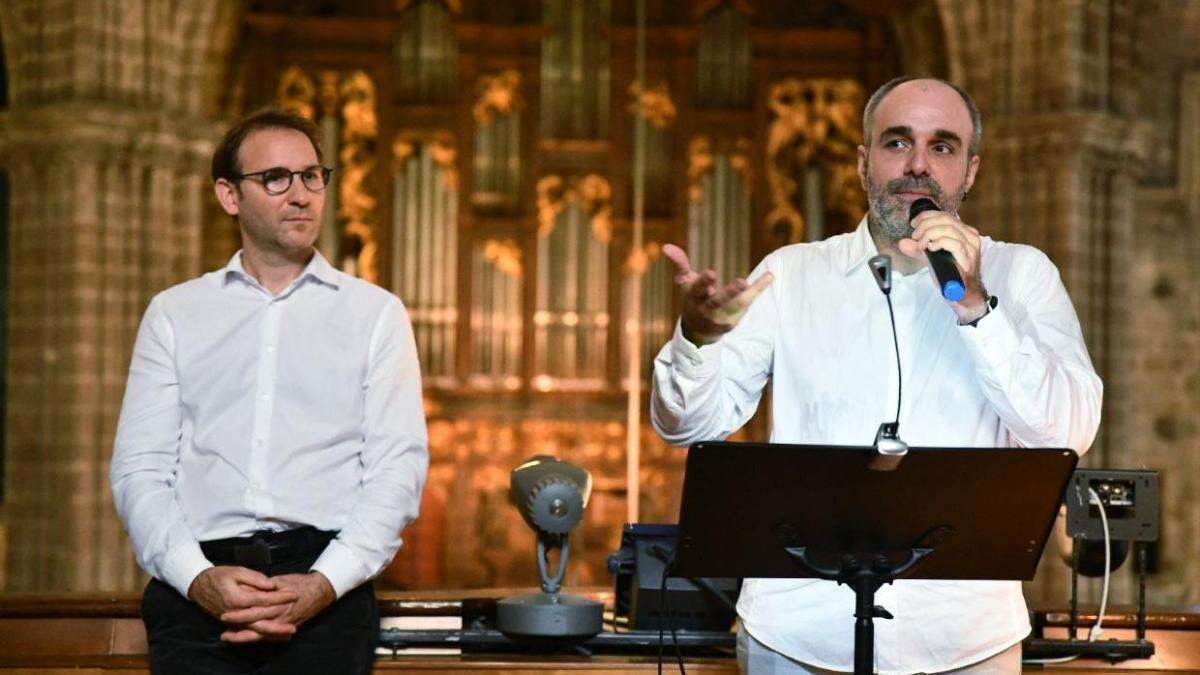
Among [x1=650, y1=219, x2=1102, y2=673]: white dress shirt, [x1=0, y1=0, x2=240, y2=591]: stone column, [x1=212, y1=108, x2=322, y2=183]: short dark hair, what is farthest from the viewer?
[x1=0, y1=0, x2=240, y2=591]: stone column

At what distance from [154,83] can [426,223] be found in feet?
5.92

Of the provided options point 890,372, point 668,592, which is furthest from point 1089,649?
point 890,372

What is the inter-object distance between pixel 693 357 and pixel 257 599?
2.73 feet

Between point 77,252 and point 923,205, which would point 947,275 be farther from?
point 77,252

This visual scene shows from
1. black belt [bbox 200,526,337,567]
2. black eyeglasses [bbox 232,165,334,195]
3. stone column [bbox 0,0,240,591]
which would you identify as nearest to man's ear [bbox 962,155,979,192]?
black eyeglasses [bbox 232,165,334,195]

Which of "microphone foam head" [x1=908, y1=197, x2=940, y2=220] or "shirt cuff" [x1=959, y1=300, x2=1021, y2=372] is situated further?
"microphone foam head" [x1=908, y1=197, x2=940, y2=220]

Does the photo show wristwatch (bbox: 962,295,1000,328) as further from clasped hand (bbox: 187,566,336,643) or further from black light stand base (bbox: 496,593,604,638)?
black light stand base (bbox: 496,593,604,638)

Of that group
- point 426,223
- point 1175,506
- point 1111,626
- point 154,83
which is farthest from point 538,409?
point 1111,626

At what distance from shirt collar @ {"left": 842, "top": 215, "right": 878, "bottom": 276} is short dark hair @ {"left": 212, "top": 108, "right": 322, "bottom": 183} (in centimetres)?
93

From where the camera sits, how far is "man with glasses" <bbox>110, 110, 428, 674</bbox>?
2.61 m

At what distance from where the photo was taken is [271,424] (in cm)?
266

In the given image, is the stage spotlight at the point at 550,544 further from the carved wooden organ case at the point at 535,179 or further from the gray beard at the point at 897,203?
the carved wooden organ case at the point at 535,179

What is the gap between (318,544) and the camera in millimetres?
2668

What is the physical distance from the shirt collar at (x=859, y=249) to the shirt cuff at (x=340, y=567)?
2.97ft
